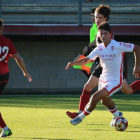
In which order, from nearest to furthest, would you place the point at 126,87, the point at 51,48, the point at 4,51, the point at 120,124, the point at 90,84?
1. the point at 4,51
2. the point at 120,124
3. the point at 126,87
4. the point at 90,84
5. the point at 51,48

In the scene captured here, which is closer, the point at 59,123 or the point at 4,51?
the point at 4,51

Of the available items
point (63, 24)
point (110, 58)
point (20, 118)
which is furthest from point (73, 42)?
point (110, 58)

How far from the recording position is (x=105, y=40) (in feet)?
28.1

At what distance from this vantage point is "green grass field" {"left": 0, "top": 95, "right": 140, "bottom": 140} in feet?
26.5

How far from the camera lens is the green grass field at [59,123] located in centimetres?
809

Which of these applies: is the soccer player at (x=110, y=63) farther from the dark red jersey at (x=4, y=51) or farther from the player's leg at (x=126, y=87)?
the dark red jersey at (x=4, y=51)

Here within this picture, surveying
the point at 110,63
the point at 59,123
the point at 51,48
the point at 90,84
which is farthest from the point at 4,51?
the point at 51,48

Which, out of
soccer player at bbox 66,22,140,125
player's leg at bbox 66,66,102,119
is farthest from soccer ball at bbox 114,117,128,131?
player's leg at bbox 66,66,102,119

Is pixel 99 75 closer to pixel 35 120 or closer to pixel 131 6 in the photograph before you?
pixel 35 120

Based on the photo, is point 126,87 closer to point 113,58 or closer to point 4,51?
point 113,58

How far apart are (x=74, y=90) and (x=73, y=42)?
1.88 metres

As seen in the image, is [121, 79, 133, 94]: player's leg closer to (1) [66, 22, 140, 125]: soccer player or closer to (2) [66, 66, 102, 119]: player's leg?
(2) [66, 66, 102, 119]: player's leg

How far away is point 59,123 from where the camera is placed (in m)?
9.94

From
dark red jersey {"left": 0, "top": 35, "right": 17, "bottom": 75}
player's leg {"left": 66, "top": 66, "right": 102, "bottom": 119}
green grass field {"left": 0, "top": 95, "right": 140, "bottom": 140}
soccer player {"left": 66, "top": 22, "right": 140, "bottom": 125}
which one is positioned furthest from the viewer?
player's leg {"left": 66, "top": 66, "right": 102, "bottom": 119}
